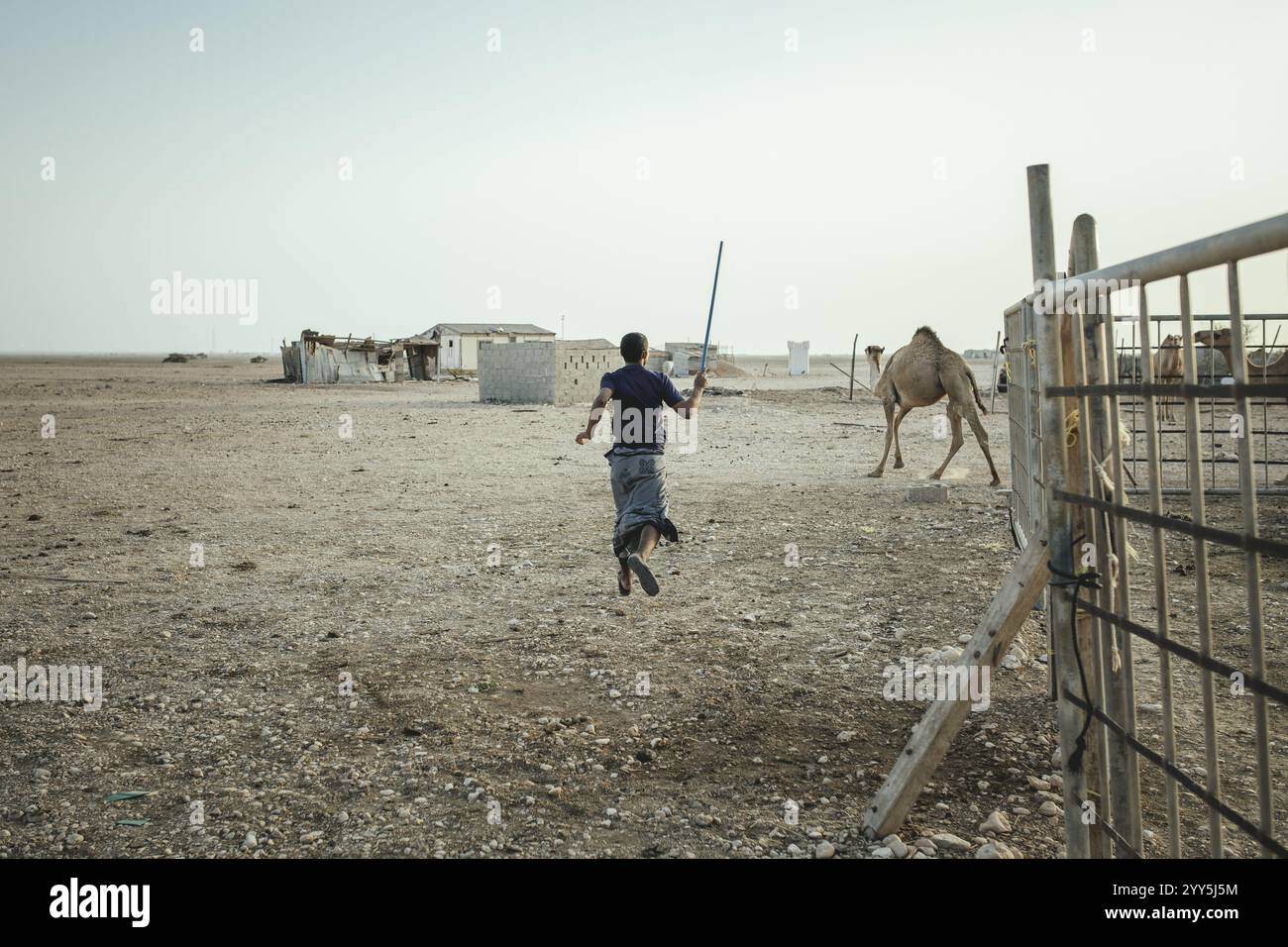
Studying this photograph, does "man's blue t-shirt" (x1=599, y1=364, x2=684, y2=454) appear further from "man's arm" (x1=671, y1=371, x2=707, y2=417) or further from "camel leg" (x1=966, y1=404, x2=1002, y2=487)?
"camel leg" (x1=966, y1=404, x2=1002, y2=487)

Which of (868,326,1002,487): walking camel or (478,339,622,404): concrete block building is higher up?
(478,339,622,404): concrete block building

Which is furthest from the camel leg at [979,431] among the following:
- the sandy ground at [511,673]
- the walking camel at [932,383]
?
the sandy ground at [511,673]

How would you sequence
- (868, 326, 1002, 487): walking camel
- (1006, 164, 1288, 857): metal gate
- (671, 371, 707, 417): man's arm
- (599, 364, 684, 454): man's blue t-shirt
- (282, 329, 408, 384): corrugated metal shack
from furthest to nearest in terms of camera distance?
(282, 329, 408, 384): corrugated metal shack < (868, 326, 1002, 487): walking camel < (599, 364, 684, 454): man's blue t-shirt < (671, 371, 707, 417): man's arm < (1006, 164, 1288, 857): metal gate

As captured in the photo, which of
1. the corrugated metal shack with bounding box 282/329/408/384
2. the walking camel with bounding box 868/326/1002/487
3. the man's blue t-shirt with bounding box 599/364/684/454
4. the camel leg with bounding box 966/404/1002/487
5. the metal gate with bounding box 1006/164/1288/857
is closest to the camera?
the metal gate with bounding box 1006/164/1288/857

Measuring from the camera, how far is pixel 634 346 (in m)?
6.61

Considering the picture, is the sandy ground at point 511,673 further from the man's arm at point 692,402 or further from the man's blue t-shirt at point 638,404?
the man's arm at point 692,402

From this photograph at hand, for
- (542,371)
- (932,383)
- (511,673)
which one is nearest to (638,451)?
(511,673)

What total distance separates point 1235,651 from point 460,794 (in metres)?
4.45

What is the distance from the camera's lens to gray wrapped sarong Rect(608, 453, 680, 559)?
21.4 ft

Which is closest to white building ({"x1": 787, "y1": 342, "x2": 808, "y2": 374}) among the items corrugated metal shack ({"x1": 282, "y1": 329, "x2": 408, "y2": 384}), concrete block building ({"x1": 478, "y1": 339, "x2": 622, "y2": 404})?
corrugated metal shack ({"x1": 282, "y1": 329, "x2": 408, "y2": 384})

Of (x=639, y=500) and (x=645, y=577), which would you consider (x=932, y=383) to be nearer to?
(x=639, y=500)

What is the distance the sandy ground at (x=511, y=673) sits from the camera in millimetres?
3777
